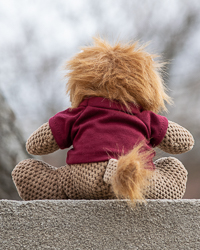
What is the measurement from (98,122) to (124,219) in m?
0.21

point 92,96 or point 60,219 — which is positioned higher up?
point 92,96

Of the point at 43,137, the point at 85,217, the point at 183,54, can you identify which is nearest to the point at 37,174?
the point at 43,137

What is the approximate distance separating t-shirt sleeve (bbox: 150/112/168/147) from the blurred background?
0.53 m

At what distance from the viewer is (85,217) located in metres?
0.44

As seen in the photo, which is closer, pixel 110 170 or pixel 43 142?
pixel 110 170

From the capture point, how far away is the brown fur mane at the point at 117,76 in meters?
0.61

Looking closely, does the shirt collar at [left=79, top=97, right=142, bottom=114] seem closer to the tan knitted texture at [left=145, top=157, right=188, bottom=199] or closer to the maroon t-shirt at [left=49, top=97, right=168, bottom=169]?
the maroon t-shirt at [left=49, top=97, right=168, bottom=169]

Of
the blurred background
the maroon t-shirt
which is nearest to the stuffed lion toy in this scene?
the maroon t-shirt

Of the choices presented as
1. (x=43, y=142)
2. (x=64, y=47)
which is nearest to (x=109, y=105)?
(x=43, y=142)

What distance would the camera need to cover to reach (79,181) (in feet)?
1.84

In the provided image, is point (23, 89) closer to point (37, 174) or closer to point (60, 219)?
point (37, 174)

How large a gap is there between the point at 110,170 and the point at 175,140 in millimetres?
196

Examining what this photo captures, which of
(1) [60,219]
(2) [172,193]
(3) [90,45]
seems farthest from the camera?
(3) [90,45]

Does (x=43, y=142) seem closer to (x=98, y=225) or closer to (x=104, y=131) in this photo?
(x=104, y=131)
